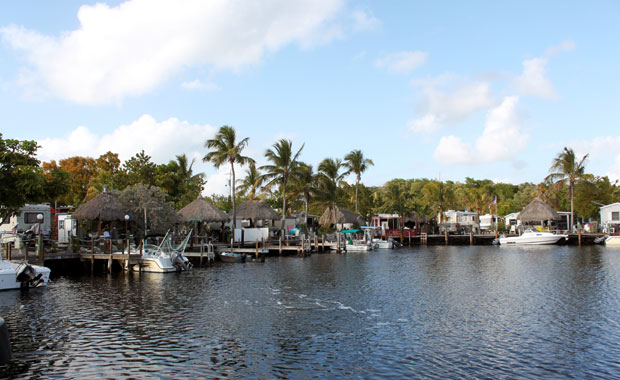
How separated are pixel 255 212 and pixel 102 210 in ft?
67.2

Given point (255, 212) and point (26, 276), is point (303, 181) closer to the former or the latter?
point (255, 212)

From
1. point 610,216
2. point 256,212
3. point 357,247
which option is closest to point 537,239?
point 610,216

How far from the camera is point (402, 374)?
12461 mm

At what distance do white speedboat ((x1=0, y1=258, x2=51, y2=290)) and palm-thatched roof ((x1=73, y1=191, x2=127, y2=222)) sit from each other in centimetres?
1162

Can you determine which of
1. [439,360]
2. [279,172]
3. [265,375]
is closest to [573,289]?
[439,360]

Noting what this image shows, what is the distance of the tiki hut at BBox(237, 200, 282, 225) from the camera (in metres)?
54.6

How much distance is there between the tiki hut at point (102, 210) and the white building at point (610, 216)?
62804mm

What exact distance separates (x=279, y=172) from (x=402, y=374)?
45137 mm

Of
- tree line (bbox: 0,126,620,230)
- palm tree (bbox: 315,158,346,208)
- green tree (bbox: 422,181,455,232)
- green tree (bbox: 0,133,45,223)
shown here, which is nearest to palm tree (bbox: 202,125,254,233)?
tree line (bbox: 0,126,620,230)

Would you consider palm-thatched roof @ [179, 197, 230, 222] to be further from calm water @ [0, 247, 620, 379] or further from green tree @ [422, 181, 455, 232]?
green tree @ [422, 181, 455, 232]

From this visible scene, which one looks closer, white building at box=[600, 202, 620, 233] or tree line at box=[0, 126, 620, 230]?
tree line at box=[0, 126, 620, 230]

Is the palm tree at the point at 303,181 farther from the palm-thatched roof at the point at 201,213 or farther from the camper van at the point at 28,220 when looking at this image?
the camper van at the point at 28,220

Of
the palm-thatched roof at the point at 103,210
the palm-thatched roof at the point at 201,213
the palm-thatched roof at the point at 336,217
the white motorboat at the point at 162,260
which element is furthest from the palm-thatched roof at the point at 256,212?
the white motorboat at the point at 162,260

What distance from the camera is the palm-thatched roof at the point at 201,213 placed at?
46281mm
